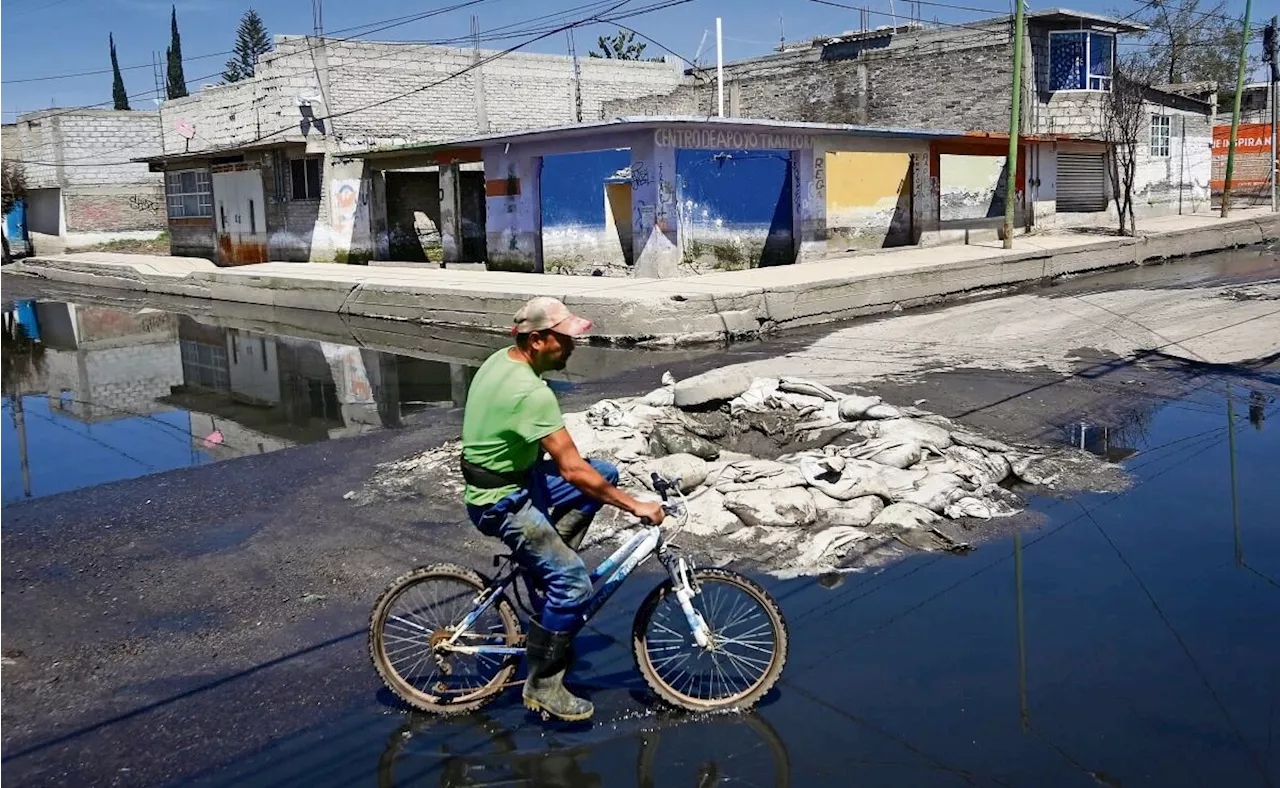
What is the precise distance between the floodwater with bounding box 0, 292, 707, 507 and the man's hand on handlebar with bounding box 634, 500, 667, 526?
6573mm

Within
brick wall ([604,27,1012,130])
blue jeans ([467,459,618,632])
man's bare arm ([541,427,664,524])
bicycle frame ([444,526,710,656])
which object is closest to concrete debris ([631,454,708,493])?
bicycle frame ([444,526,710,656])

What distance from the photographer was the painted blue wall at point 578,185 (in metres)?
22.4

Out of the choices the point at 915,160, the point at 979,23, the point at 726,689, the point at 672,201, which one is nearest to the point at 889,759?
the point at 726,689

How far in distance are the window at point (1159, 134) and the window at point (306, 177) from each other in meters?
26.0

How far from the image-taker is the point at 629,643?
5.25m

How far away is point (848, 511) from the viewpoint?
668cm

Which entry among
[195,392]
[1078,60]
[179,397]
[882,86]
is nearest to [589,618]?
[179,397]

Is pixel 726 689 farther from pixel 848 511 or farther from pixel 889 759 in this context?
pixel 848 511

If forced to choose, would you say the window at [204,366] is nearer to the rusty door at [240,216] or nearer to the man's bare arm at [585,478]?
the man's bare arm at [585,478]

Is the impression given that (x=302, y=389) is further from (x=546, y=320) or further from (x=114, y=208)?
(x=114, y=208)

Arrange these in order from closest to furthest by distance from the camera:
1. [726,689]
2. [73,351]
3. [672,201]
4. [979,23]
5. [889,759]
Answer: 1. [889,759]
2. [726,689]
3. [73,351]
4. [672,201]
5. [979,23]

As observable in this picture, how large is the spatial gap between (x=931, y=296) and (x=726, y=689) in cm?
1597

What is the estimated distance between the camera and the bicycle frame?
14.2ft

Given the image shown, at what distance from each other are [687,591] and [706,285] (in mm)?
14408
